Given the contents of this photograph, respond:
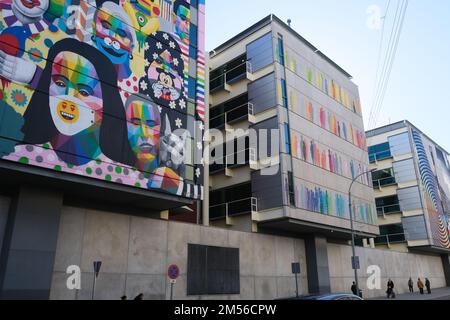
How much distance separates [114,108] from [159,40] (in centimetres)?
577

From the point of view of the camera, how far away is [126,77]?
19.7m

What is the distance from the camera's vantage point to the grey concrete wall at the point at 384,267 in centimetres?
3275

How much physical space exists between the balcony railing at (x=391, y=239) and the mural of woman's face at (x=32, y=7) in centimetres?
4456

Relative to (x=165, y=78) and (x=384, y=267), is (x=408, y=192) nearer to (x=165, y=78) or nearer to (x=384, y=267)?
(x=384, y=267)

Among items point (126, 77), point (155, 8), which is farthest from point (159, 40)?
point (126, 77)

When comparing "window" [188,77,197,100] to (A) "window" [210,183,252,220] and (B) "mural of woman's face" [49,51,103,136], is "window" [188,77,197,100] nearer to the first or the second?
(B) "mural of woman's face" [49,51,103,136]

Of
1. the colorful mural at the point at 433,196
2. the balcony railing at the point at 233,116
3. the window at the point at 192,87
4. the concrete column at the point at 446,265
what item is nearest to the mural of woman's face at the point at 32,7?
the window at the point at 192,87

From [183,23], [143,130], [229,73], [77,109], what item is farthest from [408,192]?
[77,109]

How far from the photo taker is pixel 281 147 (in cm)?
2800

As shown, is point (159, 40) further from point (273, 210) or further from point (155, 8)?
point (273, 210)

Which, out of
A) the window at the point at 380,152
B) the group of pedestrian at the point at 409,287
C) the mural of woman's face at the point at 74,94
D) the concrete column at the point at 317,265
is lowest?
the group of pedestrian at the point at 409,287

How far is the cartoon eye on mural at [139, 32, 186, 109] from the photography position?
20828 mm

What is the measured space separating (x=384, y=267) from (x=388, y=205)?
1158 centimetres

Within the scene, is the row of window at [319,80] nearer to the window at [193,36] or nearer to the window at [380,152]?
the window at [193,36]
